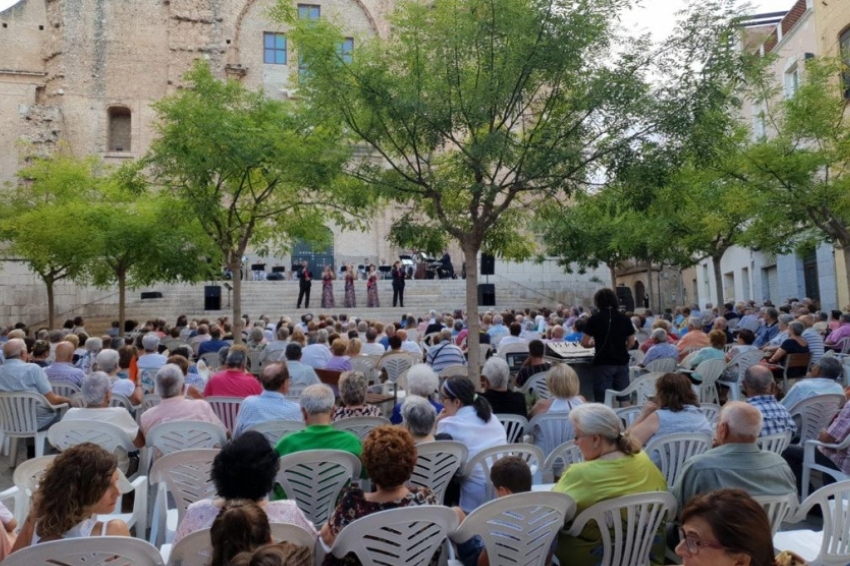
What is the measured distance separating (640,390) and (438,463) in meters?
4.25

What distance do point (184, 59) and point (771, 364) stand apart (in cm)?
3266

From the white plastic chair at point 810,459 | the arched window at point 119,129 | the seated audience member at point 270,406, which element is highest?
the arched window at point 119,129

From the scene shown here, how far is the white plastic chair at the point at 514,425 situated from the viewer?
5500 millimetres

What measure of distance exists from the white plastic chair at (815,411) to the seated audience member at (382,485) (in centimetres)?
396

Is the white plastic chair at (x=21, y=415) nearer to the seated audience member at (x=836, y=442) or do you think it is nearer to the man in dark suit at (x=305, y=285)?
the seated audience member at (x=836, y=442)

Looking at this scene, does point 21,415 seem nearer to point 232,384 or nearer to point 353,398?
point 232,384

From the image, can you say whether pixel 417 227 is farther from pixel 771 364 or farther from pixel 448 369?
pixel 771 364

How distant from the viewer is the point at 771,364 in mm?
9188

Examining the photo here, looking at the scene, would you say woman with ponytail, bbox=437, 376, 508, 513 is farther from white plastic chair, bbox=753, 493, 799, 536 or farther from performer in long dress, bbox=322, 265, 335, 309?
performer in long dress, bbox=322, 265, 335, 309

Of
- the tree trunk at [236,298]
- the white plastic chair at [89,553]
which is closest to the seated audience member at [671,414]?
the white plastic chair at [89,553]

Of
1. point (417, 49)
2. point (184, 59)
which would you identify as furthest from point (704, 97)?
point (184, 59)

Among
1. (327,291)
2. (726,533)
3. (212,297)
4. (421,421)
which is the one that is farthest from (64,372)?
(327,291)

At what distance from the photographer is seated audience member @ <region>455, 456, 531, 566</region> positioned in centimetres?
334

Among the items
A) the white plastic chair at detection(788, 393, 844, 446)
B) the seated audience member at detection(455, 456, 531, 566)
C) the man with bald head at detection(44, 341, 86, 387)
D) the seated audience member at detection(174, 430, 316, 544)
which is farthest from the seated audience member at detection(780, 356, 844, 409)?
the man with bald head at detection(44, 341, 86, 387)
